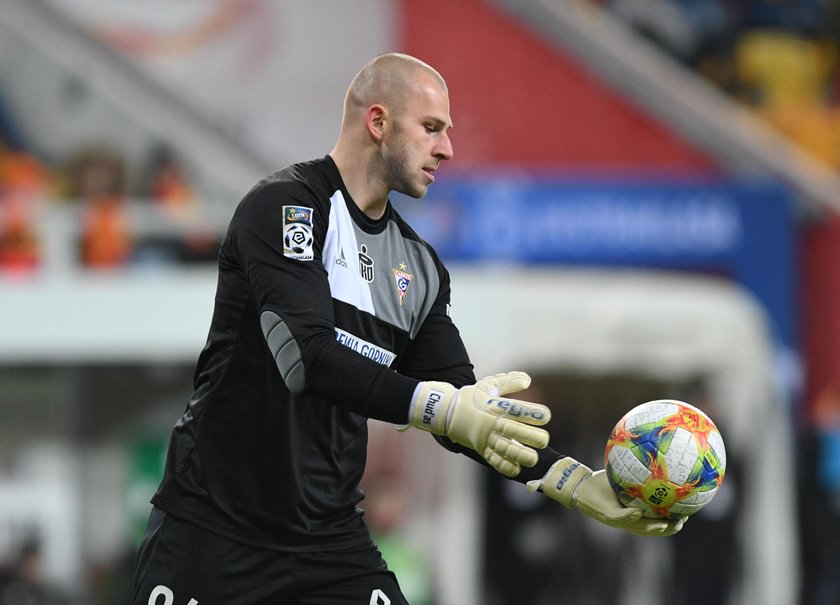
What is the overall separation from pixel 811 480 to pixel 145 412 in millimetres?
4939

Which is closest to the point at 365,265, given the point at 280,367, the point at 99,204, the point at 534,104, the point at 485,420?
the point at 280,367

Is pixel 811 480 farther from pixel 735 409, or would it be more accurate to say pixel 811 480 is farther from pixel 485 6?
pixel 485 6

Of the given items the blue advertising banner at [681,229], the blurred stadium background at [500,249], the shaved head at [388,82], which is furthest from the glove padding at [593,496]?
the blue advertising banner at [681,229]

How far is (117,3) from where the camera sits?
14.8m

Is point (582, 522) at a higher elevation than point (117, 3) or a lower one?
lower

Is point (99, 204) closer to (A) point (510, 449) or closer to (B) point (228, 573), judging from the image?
(B) point (228, 573)

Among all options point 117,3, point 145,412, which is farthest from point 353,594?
point 117,3

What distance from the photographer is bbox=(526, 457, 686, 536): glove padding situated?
455cm

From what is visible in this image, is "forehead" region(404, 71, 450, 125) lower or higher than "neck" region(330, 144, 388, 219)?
higher

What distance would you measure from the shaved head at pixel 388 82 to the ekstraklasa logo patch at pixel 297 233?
1.52 ft

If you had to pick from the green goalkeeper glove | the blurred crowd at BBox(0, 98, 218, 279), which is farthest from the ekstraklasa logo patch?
the blurred crowd at BBox(0, 98, 218, 279)

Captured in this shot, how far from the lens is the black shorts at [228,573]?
4469mm

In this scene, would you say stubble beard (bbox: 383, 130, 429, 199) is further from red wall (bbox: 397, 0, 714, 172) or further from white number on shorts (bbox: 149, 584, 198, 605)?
red wall (bbox: 397, 0, 714, 172)

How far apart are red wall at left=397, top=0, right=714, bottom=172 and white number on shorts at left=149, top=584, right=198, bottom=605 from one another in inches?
402
